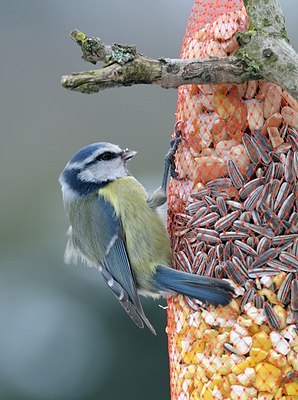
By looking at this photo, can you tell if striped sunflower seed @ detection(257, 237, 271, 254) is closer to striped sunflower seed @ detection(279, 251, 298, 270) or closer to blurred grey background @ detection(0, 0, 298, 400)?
striped sunflower seed @ detection(279, 251, 298, 270)

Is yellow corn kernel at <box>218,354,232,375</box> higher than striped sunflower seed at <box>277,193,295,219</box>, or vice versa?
striped sunflower seed at <box>277,193,295,219</box>

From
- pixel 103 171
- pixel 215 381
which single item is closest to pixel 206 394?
pixel 215 381

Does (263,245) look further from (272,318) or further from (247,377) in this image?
(247,377)

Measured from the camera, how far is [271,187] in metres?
2.53

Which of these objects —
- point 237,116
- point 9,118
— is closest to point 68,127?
point 9,118

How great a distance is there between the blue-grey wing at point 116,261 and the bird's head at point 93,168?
7cm

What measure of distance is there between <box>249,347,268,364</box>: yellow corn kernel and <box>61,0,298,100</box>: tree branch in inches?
29.4

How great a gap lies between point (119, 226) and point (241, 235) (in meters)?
0.49

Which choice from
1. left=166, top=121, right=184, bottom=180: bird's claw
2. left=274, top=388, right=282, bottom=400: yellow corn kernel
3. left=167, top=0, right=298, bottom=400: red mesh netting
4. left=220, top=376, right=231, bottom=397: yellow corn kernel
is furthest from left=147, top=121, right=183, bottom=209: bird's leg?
left=274, top=388, right=282, bottom=400: yellow corn kernel

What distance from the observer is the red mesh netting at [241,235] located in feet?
8.14

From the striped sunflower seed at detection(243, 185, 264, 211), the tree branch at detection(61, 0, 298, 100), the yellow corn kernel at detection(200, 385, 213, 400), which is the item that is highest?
the tree branch at detection(61, 0, 298, 100)

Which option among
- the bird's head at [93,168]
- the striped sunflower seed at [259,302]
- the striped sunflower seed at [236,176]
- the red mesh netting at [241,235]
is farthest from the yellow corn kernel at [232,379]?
the bird's head at [93,168]

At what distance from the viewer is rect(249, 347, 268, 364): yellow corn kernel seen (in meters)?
2.47

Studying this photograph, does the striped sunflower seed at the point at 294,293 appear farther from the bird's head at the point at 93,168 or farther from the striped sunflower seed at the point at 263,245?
the bird's head at the point at 93,168
